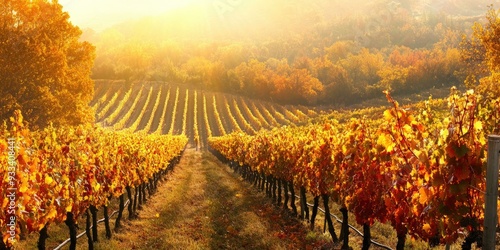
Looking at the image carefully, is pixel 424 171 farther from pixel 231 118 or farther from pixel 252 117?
pixel 231 118

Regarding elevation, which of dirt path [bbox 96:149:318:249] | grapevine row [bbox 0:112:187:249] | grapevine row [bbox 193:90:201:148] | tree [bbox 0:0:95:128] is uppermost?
tree [bbox 0:0:95:128]

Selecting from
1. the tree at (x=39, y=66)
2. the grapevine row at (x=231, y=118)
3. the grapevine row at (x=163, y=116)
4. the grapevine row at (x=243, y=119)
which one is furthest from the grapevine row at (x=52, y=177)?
the grapevine row at (x=163, y=116)

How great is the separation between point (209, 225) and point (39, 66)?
16.5m

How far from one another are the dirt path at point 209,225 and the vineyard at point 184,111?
6011cm

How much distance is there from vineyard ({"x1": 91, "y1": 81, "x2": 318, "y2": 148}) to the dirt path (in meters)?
60.1

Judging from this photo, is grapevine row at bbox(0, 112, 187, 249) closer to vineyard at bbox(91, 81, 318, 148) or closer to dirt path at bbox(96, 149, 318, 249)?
dirt path at bbox(96, 149, 318, 249)

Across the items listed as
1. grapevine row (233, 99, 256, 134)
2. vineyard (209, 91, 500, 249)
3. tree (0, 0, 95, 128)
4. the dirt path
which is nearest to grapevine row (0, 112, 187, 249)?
the dirt path

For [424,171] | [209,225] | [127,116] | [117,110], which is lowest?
[127,116]

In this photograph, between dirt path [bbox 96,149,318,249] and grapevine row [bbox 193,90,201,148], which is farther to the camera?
grapevine row [bbox 193,90,201,148]

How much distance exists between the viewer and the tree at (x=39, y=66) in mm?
24562

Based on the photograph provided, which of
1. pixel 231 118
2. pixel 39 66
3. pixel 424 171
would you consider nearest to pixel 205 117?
pixel 231 118

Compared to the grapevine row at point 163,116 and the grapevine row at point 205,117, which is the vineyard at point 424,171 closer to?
the grapevine row at point 163,116

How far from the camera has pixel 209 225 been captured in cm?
1712

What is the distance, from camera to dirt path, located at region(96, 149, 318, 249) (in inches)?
556
